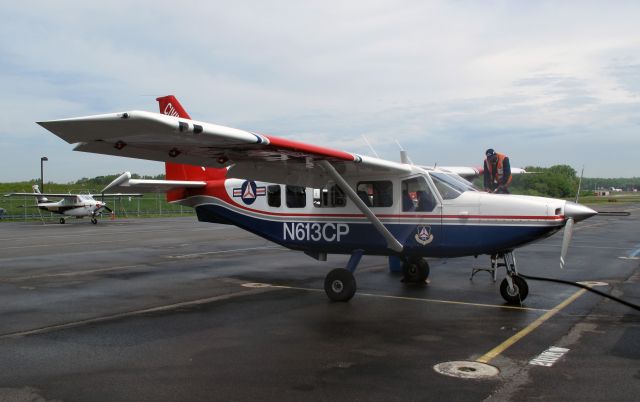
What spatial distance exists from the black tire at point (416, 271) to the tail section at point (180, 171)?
4334 mm

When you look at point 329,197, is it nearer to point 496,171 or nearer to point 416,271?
point 416,271

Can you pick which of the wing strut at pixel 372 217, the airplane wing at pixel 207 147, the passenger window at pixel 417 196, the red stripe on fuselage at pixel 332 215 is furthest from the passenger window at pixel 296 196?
the passenger window at pixel 417 196

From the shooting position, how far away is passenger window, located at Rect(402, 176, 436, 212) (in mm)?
9000

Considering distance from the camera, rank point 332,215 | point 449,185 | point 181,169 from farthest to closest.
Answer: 1. point 181,169
2. point 332,215
3. point 449,185

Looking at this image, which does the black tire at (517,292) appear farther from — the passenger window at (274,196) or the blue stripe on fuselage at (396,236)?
the passenger window at (274,196)

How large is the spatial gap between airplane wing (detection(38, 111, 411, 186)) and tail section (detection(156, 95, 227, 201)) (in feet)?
9.39

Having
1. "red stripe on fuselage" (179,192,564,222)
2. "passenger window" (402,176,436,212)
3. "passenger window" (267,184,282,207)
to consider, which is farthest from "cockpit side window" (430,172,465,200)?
"passenger window" (267,184,282,207)

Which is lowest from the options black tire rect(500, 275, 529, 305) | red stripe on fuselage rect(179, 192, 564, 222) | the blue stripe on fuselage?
black tire rect(500, 275, 529, 305)

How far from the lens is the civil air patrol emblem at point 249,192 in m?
10.8

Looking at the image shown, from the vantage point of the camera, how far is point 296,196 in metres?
10.2

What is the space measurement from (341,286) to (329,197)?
65.7 inches

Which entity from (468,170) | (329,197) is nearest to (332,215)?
(329,197)

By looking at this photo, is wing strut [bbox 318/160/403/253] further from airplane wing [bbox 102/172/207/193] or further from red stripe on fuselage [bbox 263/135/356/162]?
airplane wing [bbox 102/172/207/193]

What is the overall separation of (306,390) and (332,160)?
4.41 meters
